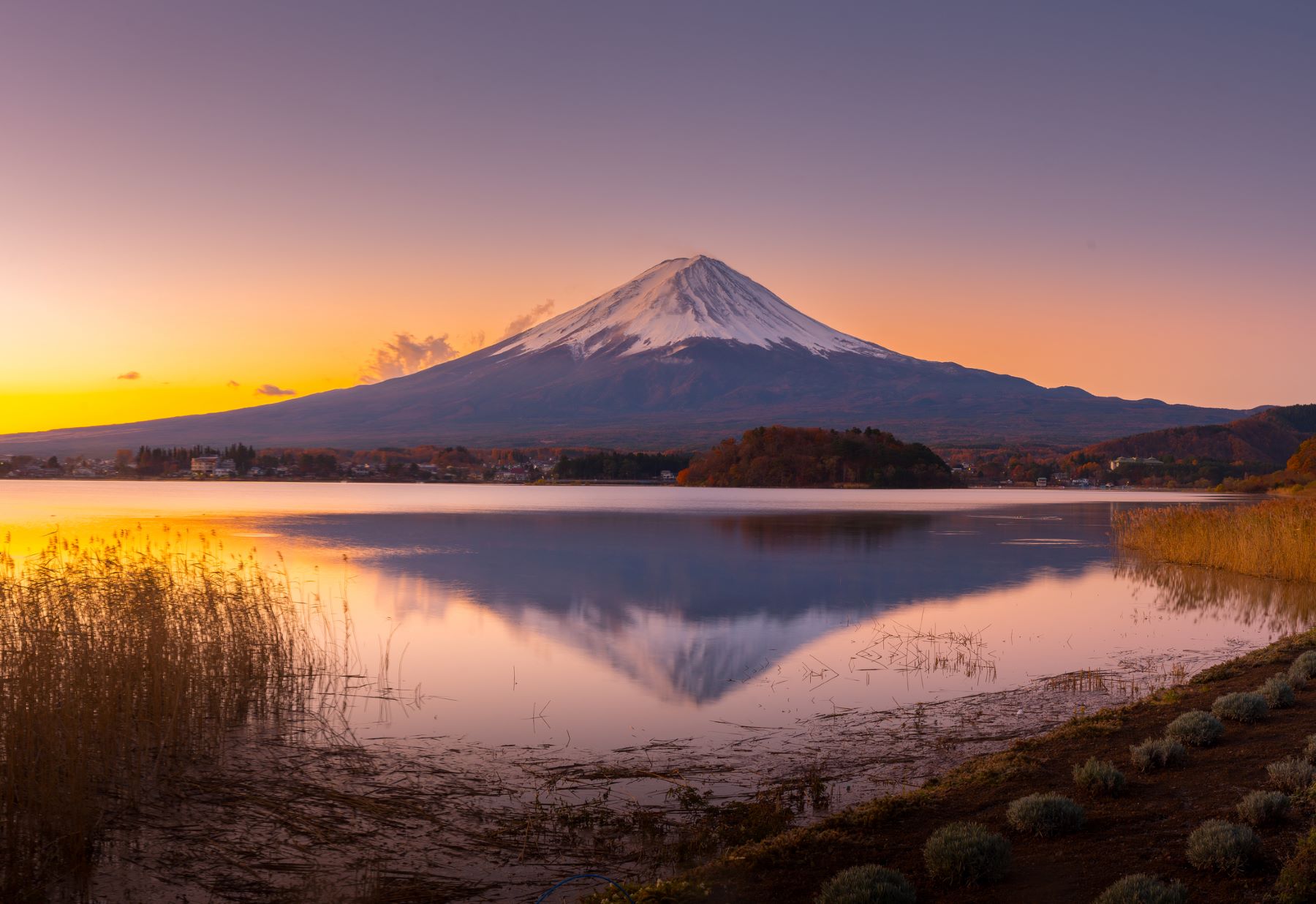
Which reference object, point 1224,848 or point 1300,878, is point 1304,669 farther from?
point 1300,878

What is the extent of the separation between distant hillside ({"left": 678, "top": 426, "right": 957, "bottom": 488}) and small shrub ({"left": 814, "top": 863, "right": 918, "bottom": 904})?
9886 cm

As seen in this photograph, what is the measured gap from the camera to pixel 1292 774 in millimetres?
5855

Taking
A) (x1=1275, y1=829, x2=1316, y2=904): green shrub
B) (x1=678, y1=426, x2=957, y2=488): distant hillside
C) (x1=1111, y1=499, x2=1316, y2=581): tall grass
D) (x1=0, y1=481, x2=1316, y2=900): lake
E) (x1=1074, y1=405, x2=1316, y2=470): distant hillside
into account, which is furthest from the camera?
(x1=1074, y1=405, x2=1316, y2=470): distant hillside

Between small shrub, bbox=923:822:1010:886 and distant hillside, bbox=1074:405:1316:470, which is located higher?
distant hillside, bbox=1074:405:1316:470

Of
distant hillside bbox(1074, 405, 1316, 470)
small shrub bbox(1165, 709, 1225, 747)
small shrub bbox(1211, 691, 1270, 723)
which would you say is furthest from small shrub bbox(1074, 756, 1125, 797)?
distant hillside bbox(1074, 405, 1316, 470)

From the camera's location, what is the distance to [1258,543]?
21.5m

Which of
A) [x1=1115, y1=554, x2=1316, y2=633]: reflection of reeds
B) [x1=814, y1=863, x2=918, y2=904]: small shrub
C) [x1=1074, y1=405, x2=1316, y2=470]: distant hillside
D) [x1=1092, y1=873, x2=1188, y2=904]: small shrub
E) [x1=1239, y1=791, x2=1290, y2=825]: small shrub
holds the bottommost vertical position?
[x1=1115, y1=554, x2=1316, y2=633]: reflection of reeds

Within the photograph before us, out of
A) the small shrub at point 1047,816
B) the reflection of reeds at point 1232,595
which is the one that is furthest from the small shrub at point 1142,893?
the reflection of reeds at point 1232,595

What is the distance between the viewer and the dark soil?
484cm

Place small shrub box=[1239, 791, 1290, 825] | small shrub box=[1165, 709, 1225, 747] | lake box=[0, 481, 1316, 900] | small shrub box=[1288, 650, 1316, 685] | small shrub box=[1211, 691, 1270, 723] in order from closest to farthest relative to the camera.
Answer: small shrub box=[1239, 791, 1290, 825]
small shrub box=[1165, 709, 1225, 747]
small shrub box=[1211, 691, 1270, 723]
lake box=[0, 481, 1316, 900]
small shrub box=[1288, 650, 1316, 685]

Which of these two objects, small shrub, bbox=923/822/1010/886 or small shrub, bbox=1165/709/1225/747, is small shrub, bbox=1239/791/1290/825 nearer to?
small shrub, bbox=923/822/1010/886

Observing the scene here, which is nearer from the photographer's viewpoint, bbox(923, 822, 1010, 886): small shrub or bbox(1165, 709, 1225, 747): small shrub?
bbox(923, 822, 1010, 886): small shrub

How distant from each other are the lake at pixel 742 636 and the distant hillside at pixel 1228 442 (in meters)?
104

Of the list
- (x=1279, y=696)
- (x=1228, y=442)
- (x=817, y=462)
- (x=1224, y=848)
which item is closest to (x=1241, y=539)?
(x=1279, y=696)
